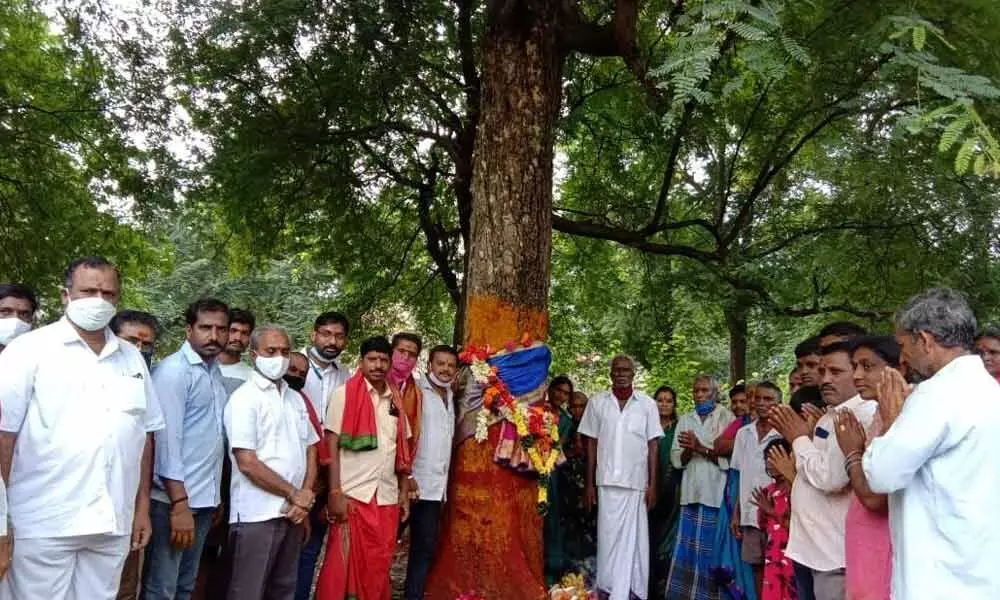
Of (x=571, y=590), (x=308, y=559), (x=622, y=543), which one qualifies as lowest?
(x=571, y=590)

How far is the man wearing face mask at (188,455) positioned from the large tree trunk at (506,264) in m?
1.76

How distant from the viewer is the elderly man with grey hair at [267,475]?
432cm

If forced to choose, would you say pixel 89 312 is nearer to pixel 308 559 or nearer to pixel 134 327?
pixel 134 327

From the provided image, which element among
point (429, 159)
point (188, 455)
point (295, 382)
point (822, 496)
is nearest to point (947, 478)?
point (822, 496)

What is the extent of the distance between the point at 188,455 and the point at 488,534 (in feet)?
6.97

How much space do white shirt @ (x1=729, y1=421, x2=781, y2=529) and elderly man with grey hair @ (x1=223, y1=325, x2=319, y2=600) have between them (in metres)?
3.11

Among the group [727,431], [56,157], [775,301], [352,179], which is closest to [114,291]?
[727,431]

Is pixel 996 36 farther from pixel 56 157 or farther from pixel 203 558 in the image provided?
pixel 56 157

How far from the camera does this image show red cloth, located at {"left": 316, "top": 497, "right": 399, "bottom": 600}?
16.2ft

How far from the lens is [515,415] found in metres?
5.49

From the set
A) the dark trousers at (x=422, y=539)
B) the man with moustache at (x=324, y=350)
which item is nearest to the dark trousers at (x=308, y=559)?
the dark trousers at (x=422, y=539)

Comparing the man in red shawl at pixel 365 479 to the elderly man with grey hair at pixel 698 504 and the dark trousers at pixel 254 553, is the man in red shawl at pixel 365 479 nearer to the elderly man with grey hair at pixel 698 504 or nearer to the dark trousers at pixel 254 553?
the dark trousers at pixel 254 553

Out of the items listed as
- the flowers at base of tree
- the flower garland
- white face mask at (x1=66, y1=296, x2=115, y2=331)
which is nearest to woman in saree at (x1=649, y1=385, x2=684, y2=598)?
the flowers at base of tree

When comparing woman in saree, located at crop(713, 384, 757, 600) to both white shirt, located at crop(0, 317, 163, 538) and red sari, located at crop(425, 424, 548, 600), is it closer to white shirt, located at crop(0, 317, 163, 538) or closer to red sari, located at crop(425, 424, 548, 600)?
red sari, located at crop(425, 424, 548, 600)
